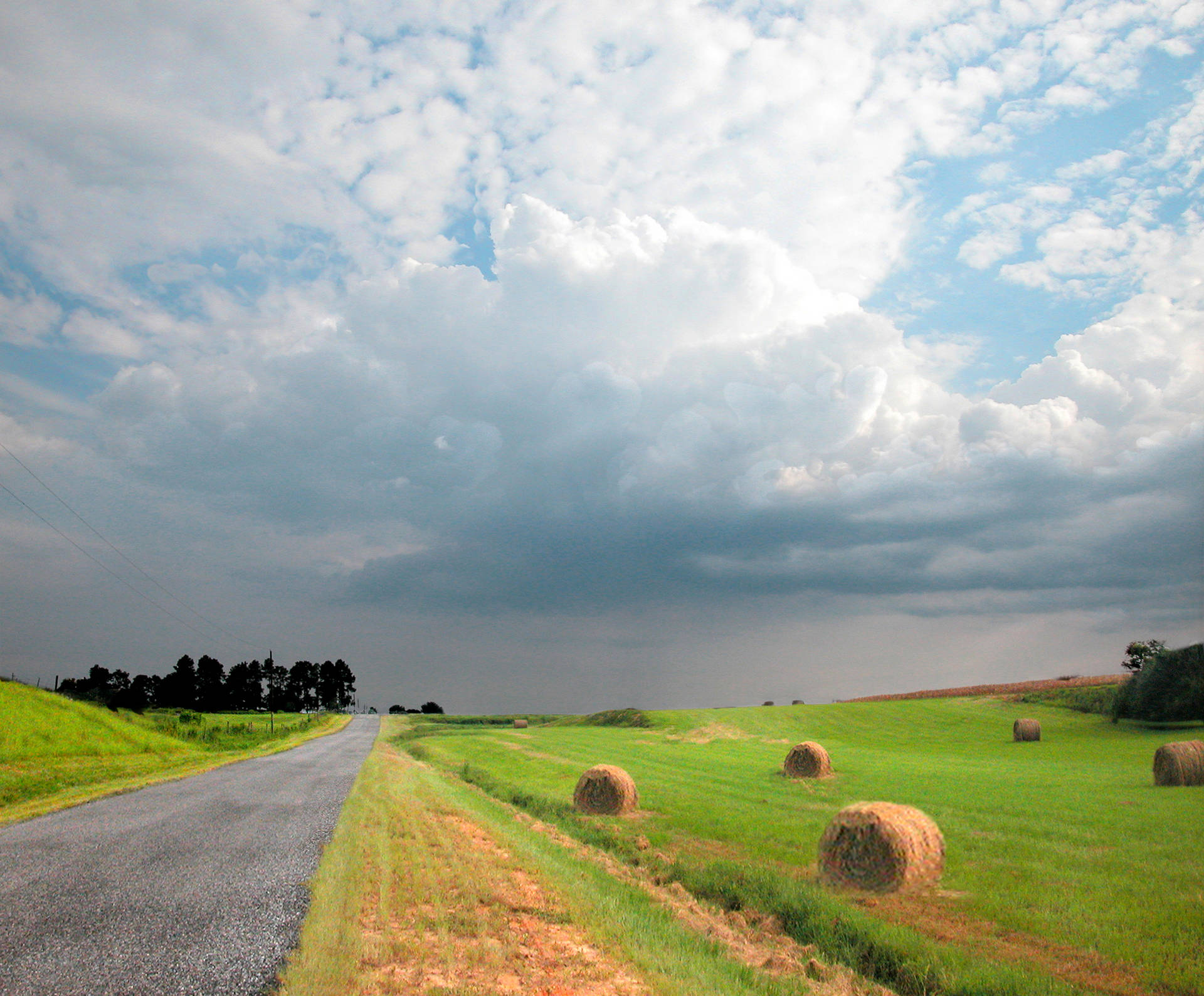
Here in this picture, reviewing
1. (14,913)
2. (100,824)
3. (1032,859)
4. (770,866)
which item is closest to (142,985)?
(14,913)

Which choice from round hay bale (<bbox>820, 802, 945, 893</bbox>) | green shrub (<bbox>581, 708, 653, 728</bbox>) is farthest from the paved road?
green shrub (<bbox>581, 708, 653, 728</bbox>)

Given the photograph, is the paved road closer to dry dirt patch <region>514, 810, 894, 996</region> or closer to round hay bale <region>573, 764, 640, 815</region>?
dry dirt patch <region>514, 810, 894, 996</region>

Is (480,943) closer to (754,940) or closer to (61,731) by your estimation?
(754,940)

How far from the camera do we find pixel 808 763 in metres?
31.8

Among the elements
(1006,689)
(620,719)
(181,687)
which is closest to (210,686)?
(181,687)

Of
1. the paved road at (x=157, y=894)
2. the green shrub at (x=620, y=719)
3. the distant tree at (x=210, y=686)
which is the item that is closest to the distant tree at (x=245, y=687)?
the distant tree at (x=210, y=686)

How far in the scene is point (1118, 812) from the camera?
2042cm

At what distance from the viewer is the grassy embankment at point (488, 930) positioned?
8992 millimetres

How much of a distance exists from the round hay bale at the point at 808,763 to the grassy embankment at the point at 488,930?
17.5 m

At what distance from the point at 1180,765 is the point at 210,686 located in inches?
7640

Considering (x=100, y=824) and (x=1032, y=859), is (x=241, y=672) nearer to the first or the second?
(x=100, y=824)

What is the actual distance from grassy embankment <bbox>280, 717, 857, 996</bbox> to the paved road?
0.68 metres

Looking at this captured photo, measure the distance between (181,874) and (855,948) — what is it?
1257 cm

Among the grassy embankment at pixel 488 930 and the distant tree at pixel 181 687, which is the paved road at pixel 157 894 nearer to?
the grassy embankment at pixel 488 930
